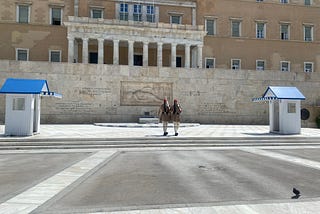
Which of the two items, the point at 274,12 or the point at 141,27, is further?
the point at 274,12

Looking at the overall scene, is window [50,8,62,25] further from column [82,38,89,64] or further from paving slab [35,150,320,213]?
paving slab [35,150,320,213]

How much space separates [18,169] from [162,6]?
3764cm

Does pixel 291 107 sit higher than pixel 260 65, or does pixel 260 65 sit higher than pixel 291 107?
pixel 260 65

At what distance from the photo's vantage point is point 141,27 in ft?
123

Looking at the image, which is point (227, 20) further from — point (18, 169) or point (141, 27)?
point (18, 169)

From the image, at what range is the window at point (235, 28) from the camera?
45.1 metres

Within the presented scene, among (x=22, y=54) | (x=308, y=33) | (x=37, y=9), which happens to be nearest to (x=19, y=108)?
(x=22, y=54)

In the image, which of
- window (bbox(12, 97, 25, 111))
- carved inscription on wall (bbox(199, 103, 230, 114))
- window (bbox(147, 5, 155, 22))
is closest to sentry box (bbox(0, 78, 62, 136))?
window (bbox(12, 97, 25, 111))

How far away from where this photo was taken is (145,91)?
87.2 ft

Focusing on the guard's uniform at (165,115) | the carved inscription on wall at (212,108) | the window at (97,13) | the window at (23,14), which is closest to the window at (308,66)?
the carved inscription on wall at (212,108)

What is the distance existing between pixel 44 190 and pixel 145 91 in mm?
20360

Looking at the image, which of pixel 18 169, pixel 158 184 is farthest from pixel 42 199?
pixel 18 169

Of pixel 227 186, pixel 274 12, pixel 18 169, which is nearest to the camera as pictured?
pixel 227 186

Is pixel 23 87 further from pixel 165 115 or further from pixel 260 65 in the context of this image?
pixel 260 65
